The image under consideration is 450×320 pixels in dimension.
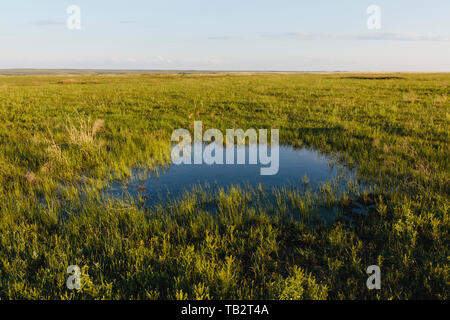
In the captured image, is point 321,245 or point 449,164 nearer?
point 321,245

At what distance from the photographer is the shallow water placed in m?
5.28

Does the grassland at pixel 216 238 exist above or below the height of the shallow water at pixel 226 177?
below

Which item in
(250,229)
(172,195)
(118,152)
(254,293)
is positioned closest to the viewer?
(254,293)

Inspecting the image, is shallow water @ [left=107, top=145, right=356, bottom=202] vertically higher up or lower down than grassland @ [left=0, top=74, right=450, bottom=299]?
higher up

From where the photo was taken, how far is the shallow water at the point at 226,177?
5281 mm

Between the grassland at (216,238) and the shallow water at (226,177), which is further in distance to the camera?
the shallow water at (226,177)

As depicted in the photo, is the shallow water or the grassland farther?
the shallow water

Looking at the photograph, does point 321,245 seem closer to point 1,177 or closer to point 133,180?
point 133,180

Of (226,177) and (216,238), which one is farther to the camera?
(226,177)

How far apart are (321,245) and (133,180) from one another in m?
4.28

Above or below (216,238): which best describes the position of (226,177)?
above

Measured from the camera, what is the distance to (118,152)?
7312 millimetres

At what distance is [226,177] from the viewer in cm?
591

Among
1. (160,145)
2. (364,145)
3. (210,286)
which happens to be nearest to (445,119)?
(364,145)
